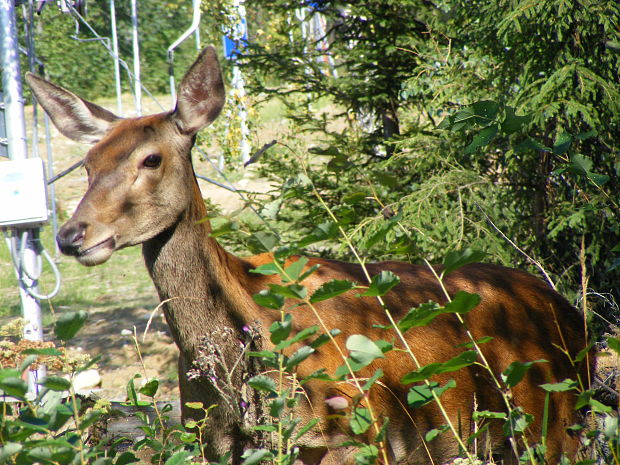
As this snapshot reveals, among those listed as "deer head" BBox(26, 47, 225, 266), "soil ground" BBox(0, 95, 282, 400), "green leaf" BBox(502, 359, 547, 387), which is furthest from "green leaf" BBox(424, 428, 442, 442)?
"soil ground" BBox(0, 95, 282, 400)

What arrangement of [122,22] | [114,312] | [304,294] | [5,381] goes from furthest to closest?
[122,22] → [114,312] → [304,294] → [5,381]

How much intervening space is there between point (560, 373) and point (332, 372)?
143 cm

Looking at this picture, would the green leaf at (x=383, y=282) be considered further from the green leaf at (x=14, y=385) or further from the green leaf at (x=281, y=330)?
the green leaf at (x=14, y=385)

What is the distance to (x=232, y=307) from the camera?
3076 millimetres

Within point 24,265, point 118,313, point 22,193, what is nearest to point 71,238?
point 22,193

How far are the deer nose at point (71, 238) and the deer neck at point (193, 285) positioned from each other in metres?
0.35

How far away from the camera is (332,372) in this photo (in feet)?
9.66

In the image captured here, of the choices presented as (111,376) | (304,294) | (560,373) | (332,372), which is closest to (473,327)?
(560,373)

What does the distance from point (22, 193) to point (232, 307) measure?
291 cm

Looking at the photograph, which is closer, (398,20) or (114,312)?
(398,20)

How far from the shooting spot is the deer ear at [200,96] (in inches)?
131

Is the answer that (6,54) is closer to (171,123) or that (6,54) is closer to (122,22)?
(171,123)

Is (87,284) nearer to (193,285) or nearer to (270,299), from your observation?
(193,285)

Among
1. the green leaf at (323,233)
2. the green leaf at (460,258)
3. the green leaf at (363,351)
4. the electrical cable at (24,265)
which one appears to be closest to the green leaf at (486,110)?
the green leaf at (460,258)
